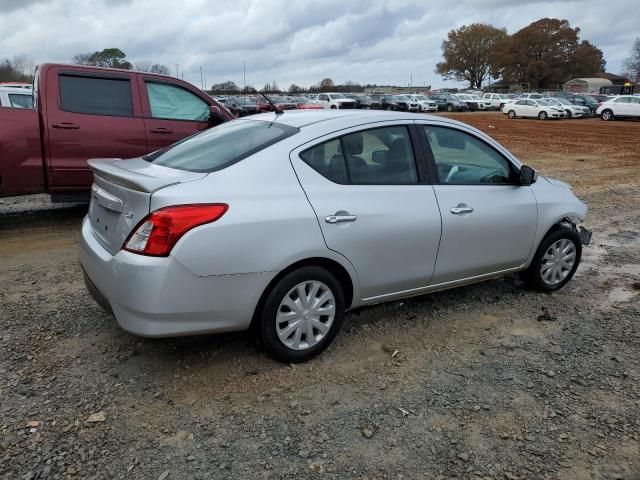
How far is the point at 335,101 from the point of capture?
39.1m

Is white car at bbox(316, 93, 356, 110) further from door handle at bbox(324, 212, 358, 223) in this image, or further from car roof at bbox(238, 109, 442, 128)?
door handle at bbox(324, 212, 358, 223)

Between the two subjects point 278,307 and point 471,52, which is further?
point 471,52

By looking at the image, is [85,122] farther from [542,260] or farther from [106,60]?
[106,60]

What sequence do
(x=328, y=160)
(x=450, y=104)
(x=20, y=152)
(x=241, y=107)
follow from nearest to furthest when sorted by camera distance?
1. (x=328, y=160)
2. (x=20, y=152)
3. (x=241, y=107)
4. (x=450, y=104)

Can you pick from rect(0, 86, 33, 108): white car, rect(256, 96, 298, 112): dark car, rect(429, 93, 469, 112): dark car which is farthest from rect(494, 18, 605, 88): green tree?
rect(0, 86, 33, 108): white car

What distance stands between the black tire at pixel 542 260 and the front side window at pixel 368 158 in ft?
5.05

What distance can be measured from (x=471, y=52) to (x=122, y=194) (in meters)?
109

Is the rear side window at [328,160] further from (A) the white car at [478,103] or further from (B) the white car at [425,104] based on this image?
(A) the white car at [478,103]

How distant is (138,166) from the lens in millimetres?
3783

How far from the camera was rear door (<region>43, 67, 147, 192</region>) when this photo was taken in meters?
6.23

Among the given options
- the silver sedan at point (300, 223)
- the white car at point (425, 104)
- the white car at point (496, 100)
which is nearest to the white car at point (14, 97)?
the silver sedan at point (300, 223)

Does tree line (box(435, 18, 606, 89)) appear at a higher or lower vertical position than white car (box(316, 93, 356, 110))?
higher

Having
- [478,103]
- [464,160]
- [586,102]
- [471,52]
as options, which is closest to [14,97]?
[464,160]

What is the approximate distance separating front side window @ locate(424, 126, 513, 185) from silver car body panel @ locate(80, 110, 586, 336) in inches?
3.4
